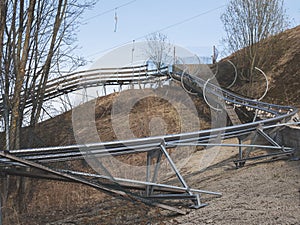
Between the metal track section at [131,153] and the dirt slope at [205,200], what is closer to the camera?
the metal track section at [131,153]

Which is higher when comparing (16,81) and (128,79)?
(128,79)

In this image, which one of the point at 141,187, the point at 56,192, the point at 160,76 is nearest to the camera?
the point at 141,187

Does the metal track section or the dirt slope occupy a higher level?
the metal track section

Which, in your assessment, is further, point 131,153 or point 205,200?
point 205,200

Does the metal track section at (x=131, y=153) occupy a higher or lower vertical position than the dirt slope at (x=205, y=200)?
higher

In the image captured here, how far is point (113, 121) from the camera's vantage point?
21.1 m

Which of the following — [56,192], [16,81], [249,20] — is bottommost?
[56,192]

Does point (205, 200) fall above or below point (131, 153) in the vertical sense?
below

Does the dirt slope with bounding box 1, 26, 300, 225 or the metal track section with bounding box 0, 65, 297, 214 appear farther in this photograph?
the dirt slope with bounding box 1, 26, 300, 225

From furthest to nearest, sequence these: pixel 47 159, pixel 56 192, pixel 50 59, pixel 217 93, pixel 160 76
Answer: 1. pixel 160 76
2. pixel 217 93
3. pixel 56 192
4. pixel 50 59
5. pixel 47 159

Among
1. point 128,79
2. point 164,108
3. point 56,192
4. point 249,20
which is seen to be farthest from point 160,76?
point 56,192

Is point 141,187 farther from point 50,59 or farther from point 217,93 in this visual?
point 217,93

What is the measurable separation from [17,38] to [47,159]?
6462mm

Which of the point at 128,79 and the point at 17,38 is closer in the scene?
the point at 17,38
